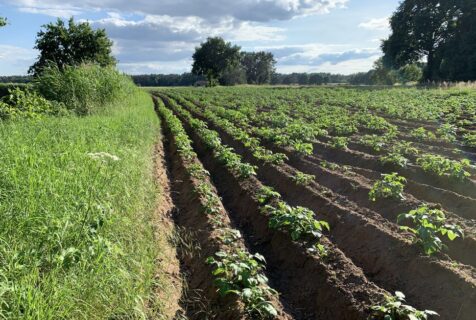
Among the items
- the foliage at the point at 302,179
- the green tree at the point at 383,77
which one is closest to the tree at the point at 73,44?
the foliage at the point at 302,179

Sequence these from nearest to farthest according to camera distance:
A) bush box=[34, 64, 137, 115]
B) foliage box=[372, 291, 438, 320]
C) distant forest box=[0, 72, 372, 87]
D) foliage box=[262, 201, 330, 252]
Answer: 1. foliage box=[372, 291, 438, 320]
2. foliage box=[262, 201, 330, 252]
3. bush box=[34, 64, 137, 115]
4. distant forest box=[0, 72, 372, 87]

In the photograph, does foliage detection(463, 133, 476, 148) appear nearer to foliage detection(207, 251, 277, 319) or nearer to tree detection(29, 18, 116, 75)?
foliage detection(207, 251, 277, 319)

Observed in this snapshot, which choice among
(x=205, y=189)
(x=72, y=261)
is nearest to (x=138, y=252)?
(x=72, y=261)

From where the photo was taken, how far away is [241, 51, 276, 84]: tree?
11169 cm

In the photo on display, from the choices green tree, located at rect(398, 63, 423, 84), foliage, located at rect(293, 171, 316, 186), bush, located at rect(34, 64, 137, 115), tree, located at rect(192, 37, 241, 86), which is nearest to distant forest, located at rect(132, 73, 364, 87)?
tree, located at rect(192, 37, 241, 86)

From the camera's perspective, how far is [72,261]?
3.75 meters

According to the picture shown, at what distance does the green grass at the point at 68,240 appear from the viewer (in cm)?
329

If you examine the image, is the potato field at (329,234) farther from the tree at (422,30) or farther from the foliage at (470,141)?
the tree at (422,30)

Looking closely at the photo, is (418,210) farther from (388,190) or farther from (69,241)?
(69,241)

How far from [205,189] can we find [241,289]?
3.49m

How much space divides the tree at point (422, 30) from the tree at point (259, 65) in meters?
60.9

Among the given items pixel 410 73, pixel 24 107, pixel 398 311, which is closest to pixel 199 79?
pixel 410 73

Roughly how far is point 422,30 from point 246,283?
2092 inches

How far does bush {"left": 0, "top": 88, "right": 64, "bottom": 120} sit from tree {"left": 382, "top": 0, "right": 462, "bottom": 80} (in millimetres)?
46730
